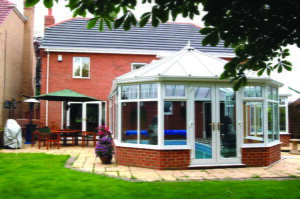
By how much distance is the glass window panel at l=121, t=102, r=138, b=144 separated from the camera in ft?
28.8

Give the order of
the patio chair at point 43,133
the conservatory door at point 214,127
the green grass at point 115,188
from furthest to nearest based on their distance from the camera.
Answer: the patio chair at point 43,133 < the conservatory door at point 214,127 < the green grass at point 115,188

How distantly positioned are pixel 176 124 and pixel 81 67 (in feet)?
35.5

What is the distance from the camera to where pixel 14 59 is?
1928 centimetres

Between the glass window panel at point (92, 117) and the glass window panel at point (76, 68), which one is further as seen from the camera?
the glass window panel at point (76, 68)

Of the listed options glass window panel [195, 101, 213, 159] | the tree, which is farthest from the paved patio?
the tree

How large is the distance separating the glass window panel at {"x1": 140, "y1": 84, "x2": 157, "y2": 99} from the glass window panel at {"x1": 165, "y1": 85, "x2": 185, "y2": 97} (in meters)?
0.36

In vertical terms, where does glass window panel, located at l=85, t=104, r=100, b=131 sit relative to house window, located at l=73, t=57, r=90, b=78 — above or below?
below

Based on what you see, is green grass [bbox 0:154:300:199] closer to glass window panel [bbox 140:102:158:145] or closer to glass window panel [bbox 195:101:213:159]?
glass window panel [bbox 195:101:213:159]

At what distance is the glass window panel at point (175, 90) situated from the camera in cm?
835

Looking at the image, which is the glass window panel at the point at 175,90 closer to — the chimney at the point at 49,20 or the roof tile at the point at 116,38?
the roof tile at the point at 116,38

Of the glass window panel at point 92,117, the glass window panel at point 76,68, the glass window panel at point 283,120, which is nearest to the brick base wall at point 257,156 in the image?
the glass window panel at point 283,120

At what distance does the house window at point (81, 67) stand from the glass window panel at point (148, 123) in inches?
389

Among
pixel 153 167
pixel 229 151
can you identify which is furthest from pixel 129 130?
pixel 229 151

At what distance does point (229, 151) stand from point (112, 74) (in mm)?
10808
